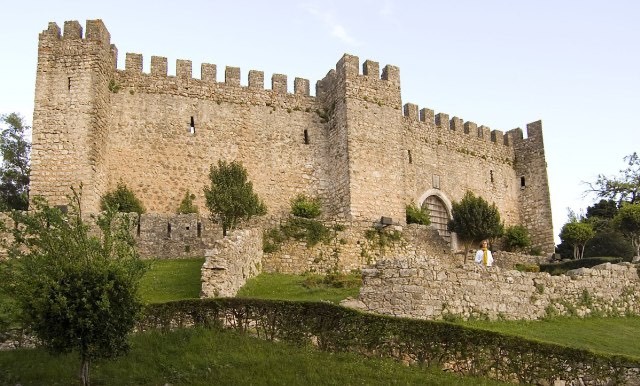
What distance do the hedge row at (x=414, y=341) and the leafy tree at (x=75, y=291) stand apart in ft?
8.35

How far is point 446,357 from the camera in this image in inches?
624

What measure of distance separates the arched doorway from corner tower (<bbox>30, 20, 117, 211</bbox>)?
17083 mm

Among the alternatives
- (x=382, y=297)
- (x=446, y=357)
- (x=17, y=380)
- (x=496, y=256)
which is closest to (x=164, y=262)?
(x=382, y=297)

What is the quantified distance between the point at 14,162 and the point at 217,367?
31.5 metres

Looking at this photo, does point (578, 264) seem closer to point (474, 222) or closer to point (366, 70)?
point (474, 222)

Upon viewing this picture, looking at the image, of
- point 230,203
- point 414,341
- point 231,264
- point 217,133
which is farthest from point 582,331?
point 217,133

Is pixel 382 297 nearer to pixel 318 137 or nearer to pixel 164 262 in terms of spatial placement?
pixel 164 262

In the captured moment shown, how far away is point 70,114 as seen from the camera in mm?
32844

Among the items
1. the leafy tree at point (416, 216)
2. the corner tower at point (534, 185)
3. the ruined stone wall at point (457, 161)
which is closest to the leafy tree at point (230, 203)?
the leafy tree at point (416, 216)

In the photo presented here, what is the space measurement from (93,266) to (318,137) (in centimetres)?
2544

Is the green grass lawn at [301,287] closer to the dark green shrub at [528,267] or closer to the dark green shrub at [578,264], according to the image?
the dark green shrub at [528,267]

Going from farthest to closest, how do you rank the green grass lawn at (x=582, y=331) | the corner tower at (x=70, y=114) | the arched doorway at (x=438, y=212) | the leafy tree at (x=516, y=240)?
the leafy tree at (x=516, y=240) → the arched doorway at (x=438, y=212) → the corner tower at (x=70, y=114) → the green grass lawn at (x=582, y=331)

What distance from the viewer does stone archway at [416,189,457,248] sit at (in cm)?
4212

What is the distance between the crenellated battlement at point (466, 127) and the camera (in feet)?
142
